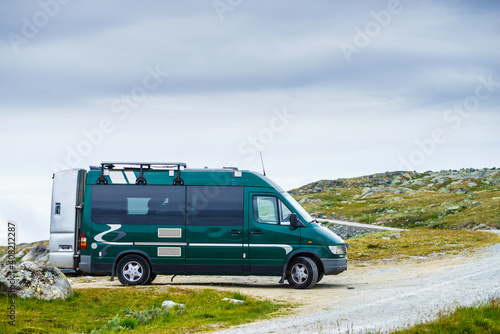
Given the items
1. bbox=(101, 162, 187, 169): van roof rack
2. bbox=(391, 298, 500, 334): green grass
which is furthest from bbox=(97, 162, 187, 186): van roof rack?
bbox=(391, 298, 500, 334): green grass

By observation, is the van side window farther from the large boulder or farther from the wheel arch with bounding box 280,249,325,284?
the large boulder

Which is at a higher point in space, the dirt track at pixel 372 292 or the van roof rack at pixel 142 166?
the van roof rack at pixel 142 166

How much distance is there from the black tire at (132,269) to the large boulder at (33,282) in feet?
10.8

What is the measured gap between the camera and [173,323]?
41.2ft

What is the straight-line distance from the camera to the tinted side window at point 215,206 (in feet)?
58.9

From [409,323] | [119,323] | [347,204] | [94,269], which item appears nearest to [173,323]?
[119,323]

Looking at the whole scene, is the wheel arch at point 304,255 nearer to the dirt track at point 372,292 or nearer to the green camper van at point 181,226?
the green camper van at point 181,226

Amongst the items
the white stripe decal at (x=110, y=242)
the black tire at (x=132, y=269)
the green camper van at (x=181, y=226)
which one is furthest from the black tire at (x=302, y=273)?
the white stripe decal at (x=110, y=242)

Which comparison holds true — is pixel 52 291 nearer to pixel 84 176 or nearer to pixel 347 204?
pixel 84 176

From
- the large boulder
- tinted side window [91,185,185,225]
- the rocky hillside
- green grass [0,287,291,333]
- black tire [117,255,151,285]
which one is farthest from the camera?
the rocky hillside

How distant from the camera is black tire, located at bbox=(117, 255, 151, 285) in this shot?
59.7ft

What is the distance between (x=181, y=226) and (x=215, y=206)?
126 cm

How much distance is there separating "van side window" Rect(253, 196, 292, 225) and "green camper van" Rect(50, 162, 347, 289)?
1.2 inches

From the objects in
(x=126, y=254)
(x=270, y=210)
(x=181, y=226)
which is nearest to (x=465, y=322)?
(x=270, y=210)
